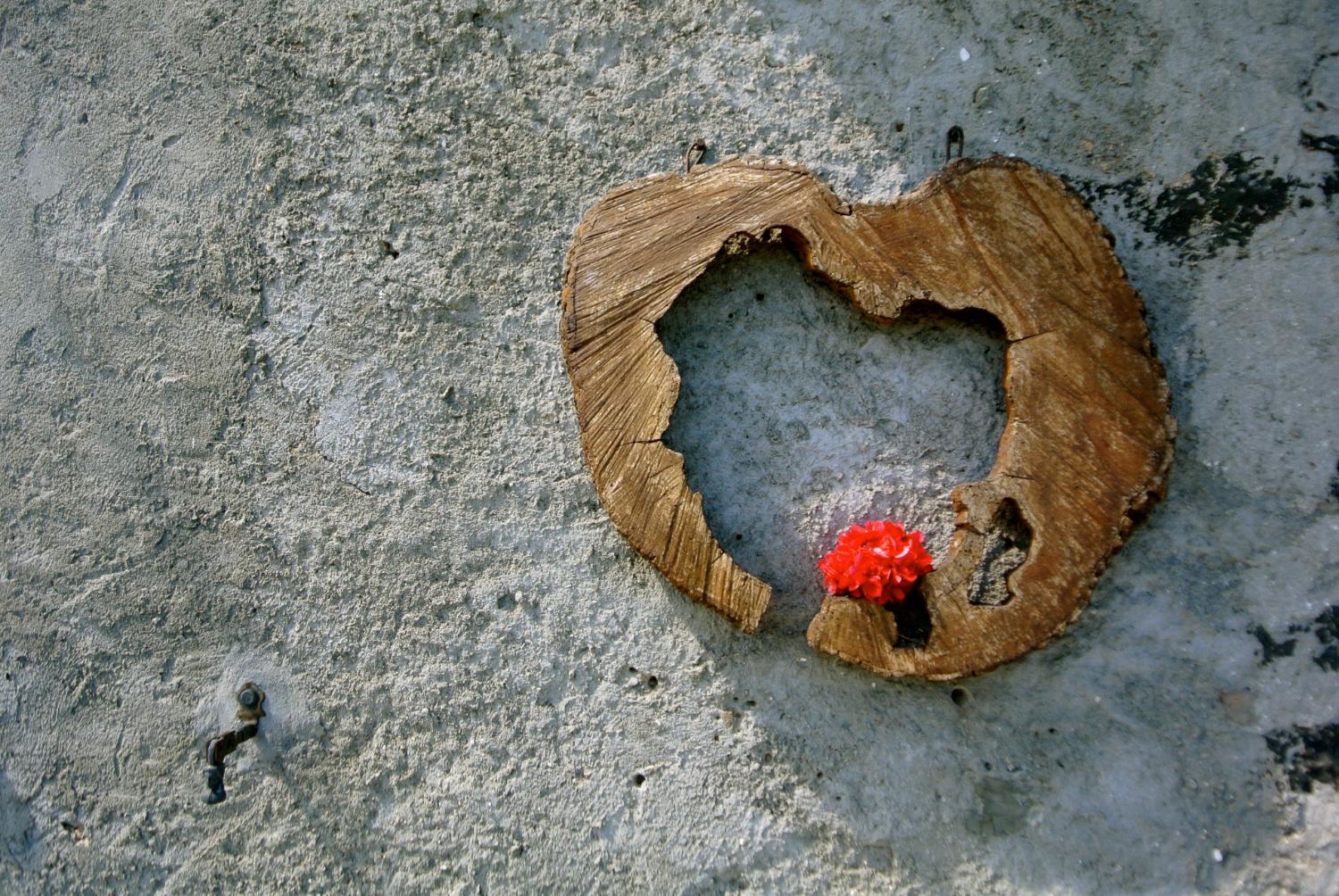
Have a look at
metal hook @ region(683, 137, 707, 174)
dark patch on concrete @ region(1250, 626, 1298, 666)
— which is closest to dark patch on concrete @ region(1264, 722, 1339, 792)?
dark patch on concrete @ region(1250, 626, 1298, 666)

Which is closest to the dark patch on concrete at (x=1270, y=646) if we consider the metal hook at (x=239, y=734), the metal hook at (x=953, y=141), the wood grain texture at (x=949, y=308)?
the wood grain texture at (x=949, y=308)

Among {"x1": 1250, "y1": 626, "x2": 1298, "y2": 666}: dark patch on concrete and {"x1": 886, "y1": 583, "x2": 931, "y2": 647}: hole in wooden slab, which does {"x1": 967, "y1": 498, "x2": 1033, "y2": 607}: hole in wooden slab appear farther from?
{"x1": 1250, "y1": 626, "x2": 1298, "y2": 666}: dark patch on concrete

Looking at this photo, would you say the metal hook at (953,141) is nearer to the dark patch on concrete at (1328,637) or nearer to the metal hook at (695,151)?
the metal hook at (695,151)

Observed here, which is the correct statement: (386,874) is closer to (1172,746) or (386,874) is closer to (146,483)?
(146,483)

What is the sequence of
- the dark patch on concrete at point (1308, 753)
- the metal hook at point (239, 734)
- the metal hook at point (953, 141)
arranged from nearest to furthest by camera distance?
the dark patch on concrete at point (1308, 753) < the metal hook at point (953, 141) < the metal hook at point (239, 734)

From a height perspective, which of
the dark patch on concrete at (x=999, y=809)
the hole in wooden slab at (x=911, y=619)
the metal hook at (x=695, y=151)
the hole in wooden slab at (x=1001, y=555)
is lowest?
the dark patch on concrete at (x=999, y=809)
